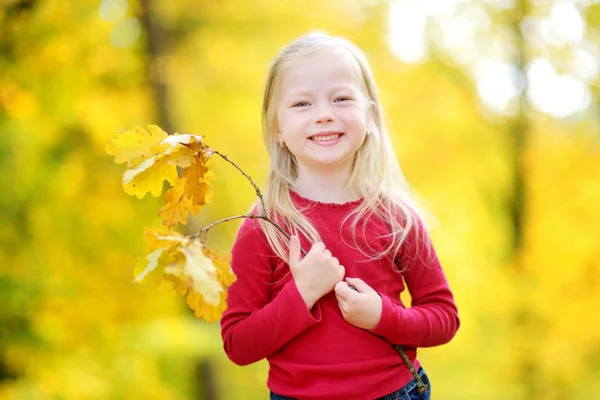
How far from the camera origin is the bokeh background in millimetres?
4473

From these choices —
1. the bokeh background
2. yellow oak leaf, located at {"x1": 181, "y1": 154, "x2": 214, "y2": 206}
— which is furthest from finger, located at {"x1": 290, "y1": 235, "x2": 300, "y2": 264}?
the bokeh background

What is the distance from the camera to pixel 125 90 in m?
5.92

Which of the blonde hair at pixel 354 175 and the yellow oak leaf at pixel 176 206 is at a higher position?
the blonde hair at pixel 354 175

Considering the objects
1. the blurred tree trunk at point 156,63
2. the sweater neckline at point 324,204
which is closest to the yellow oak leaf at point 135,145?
the sweater neckline at point 324,204

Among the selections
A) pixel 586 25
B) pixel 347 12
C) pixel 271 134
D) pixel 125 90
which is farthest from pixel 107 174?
pixel 586 25

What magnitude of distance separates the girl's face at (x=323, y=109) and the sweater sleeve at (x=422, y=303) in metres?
0.31

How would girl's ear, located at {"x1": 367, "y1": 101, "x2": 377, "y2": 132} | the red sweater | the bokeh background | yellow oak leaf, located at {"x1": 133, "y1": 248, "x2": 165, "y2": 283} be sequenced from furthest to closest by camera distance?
the bokeh background, girl's ear, located at {"x1": 367, "y1": 101, "x2": 377, "y2": 132}, the red sweater, yellow oak leaf, located at {"x1": 133, "y1": 248, "x2": 165, "y2": 283}

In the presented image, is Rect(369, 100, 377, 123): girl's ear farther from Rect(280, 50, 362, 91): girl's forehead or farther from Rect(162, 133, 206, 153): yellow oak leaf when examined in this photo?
Rect(162, 133, 206, 153): yellow oak leaf

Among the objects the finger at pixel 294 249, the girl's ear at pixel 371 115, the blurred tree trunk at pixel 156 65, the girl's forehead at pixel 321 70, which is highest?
the blurred tree trunk at pixel 156 65

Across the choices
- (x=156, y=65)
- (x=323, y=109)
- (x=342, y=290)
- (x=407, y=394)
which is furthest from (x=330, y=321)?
(x=156, y=65)

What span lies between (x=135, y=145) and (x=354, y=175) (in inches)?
25.4

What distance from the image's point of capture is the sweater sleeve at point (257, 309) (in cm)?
159

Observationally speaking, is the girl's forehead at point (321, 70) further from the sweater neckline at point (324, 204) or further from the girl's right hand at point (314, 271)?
the girl's right hand at point (314, 271)

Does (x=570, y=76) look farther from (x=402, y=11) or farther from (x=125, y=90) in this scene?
(x=125, y=90)
